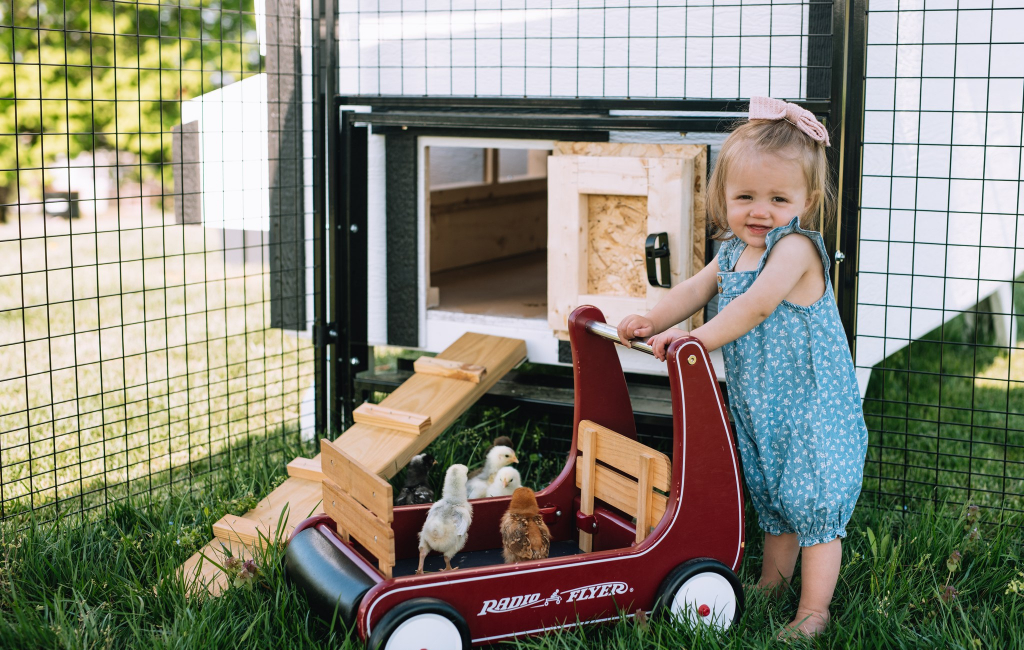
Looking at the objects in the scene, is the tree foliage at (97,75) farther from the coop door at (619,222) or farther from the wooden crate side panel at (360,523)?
the wooden crate side panel at (360,523)

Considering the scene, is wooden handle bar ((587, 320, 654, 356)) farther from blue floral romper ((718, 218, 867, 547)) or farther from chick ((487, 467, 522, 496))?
chick ((487, 467, 522, 496))

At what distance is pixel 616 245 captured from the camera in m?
3.72

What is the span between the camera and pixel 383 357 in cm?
623

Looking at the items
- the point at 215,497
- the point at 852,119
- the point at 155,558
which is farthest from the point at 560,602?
the point at 852,119

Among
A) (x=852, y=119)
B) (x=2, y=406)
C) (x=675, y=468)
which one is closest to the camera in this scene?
(x=675, y=468)

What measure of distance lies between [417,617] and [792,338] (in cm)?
122

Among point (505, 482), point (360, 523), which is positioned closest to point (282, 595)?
point (360, 523)

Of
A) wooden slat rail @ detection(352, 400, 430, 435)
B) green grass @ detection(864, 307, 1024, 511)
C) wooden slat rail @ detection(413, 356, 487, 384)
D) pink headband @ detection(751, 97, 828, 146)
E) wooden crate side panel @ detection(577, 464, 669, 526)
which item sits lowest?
green grass @ detection(864, 307, 1024, 511)

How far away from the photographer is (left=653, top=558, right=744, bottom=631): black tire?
8.43ft

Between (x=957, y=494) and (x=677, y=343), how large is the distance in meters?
1.80

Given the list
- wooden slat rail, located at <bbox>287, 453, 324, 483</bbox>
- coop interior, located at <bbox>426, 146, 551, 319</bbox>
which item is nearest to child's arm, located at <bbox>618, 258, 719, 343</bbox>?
wooden slat rail, located at <bbox>287, 453, 324, 483</bbox>

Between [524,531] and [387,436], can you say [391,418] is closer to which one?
[387,436]

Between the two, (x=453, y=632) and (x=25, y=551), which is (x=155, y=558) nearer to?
(x=25, y=551)

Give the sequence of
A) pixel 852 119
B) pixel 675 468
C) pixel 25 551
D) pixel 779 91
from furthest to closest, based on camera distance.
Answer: pixel 779 91 < pixel 852 119 < pixel 25 551 < pixel 675 468
